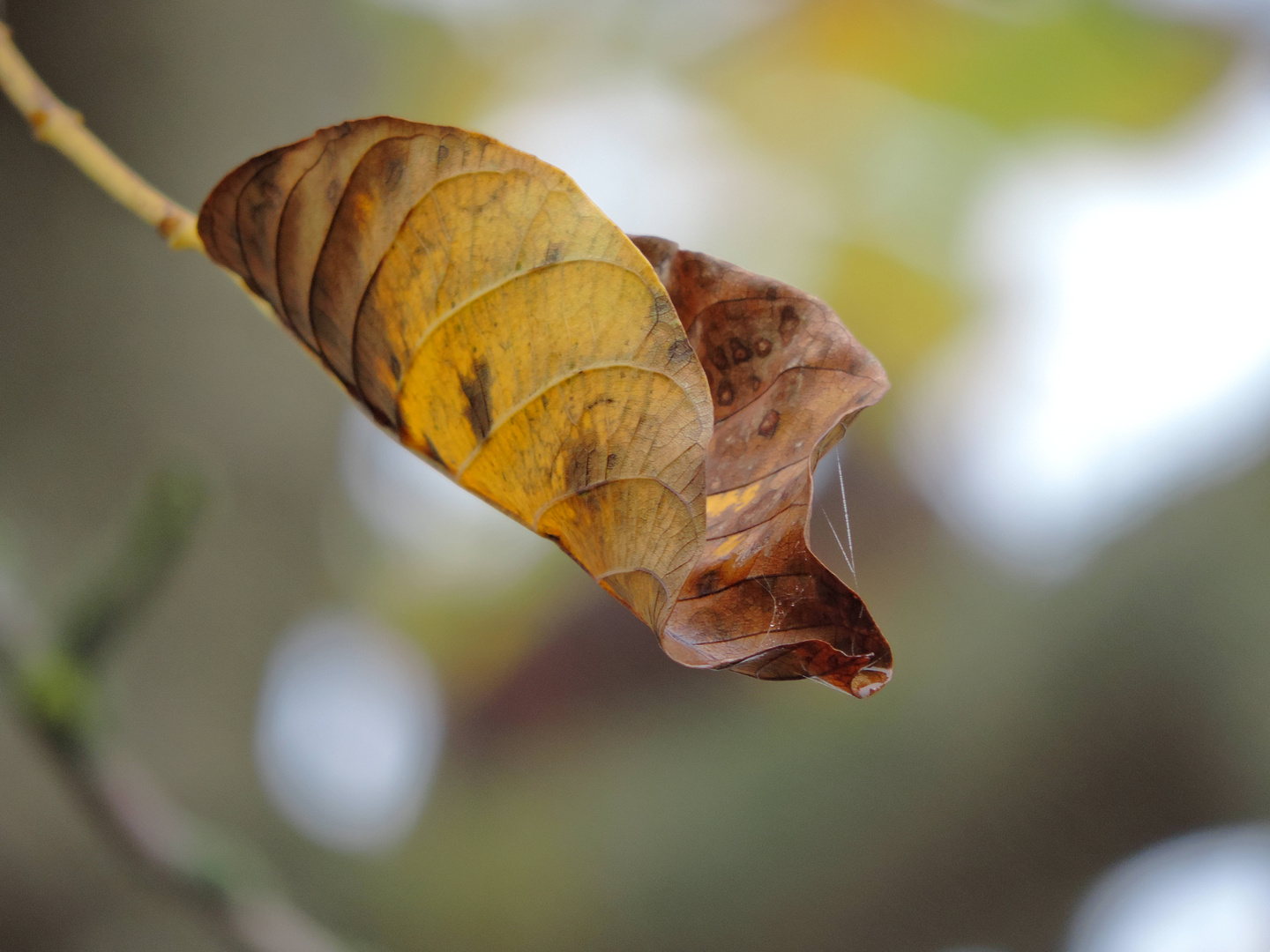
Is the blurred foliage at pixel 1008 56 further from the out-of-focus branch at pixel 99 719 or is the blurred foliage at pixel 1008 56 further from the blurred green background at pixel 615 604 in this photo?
the out-of-focus branch at pixel 99 719

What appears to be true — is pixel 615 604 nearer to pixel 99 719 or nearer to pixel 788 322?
pixel 99 719

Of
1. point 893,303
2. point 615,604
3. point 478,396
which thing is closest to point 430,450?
point 478,396

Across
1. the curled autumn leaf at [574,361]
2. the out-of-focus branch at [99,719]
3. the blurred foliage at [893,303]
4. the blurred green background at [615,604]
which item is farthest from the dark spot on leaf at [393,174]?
the blurred foliage at [893,303]

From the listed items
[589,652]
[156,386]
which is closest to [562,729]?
[589,652]

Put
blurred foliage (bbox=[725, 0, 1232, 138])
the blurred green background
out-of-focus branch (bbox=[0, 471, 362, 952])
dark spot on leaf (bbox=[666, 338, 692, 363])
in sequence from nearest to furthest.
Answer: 1. dark spot on leaf (bbox=[666, 338, 692, 363])
2. out-of-focus branch (bbox=[0, 471, 362, 952])
3. the blurred green background
4. blurred foliage (bbox=[725, 0, 1232, 138])

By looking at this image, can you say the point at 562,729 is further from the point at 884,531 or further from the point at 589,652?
the point at 884,531

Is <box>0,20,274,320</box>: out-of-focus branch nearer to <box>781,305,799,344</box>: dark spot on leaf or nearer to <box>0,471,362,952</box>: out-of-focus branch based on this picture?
<box>781,305,799,344</box>: dark spot on leaf

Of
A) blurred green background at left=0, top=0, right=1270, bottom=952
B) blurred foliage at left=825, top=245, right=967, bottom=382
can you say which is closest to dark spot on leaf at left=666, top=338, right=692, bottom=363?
blurred green background at left=0, top=0, right=1270, bottom=952

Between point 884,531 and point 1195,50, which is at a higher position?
point 1195,50

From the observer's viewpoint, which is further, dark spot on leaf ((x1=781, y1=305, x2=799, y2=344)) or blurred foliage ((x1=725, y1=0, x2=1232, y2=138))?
blurred foliage ((x1=725, y1=0, x2=1232, y2=138))
